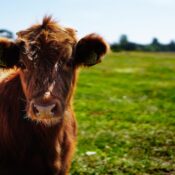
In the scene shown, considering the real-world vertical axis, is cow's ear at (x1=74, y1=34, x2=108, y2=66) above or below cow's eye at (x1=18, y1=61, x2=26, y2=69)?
above

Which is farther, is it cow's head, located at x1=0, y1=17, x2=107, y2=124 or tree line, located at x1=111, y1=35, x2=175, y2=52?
tree line, located at x1=111, y1=35, x2=175, y2=52

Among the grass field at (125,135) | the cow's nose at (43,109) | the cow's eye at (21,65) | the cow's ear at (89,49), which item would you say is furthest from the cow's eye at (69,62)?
the grass field at (125,135)

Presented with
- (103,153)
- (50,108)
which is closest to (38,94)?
(50,108)

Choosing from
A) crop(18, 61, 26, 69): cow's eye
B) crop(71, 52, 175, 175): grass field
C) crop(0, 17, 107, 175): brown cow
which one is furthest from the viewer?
crop(71, 52, 175, 175): grass field

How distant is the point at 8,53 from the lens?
630 centimetres

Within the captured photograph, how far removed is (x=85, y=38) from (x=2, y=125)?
4.81 feet

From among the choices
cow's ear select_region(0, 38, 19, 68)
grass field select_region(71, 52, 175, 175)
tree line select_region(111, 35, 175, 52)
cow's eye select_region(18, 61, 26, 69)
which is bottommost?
tree line select_region(111, 35, 175, 52)

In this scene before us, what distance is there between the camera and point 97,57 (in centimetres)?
665

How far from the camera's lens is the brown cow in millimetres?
6008

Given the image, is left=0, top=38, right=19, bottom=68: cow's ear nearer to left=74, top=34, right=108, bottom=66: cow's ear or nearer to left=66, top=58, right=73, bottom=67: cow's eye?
left=66, top=58, right=73, bottom=67: cow's eye

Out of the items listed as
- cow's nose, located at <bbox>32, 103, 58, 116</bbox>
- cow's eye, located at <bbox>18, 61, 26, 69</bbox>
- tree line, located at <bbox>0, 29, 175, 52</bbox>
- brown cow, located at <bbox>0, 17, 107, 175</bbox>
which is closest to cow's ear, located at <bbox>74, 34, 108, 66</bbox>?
brown cow, located at <bbox>0, 17, 107, 175</bbox>

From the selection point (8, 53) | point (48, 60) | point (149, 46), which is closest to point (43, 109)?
point (48, 60)

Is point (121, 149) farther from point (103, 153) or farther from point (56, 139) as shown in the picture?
point (56, 139)

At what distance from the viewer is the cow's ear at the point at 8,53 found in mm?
6258
